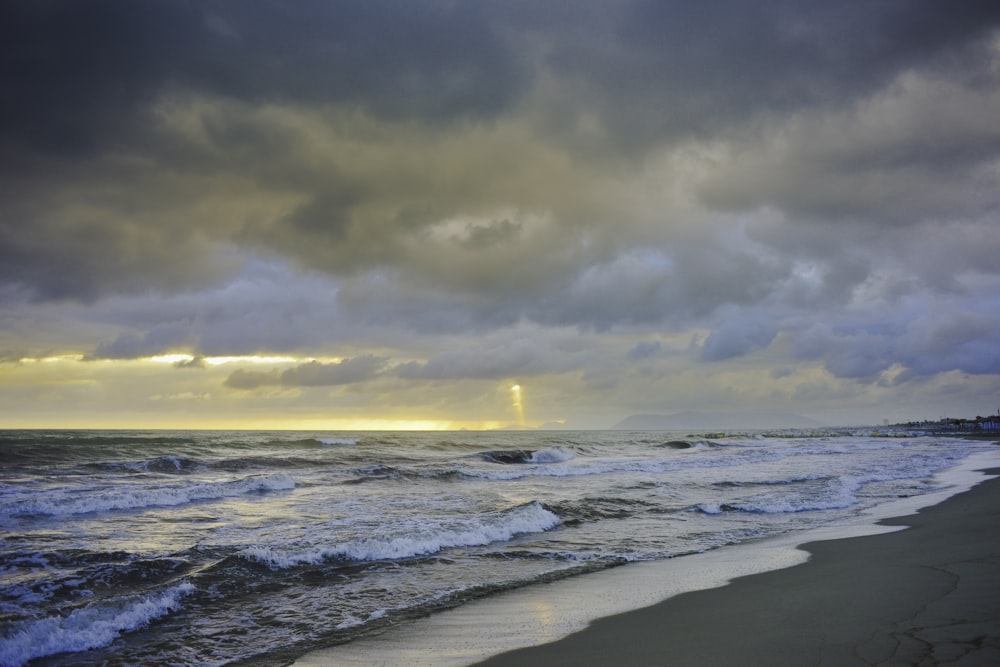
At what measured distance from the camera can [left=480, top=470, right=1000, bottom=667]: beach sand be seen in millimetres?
5172

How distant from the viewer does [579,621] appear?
23.8 ft

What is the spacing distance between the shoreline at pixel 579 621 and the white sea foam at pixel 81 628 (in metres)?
2.89

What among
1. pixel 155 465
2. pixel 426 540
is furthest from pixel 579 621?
pixel 155 465

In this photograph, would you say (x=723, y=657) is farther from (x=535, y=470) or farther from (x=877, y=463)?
(x=877, y=463)

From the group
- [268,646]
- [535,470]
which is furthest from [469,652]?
[535,470]

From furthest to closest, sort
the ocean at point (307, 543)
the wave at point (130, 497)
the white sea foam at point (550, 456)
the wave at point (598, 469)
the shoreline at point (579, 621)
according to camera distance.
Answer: the white sea foam at point (550, 456) < the wave at point (598, 469) < the wave at point (130, 497) < the ocean at point (307, 543) < the shoreline at point (579, 621)

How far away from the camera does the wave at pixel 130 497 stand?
55.0ft

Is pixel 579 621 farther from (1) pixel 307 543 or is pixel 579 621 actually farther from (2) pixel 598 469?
(2) pixel 598 469

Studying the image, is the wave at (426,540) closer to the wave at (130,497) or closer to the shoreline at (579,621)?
the shoreline at (579,621)

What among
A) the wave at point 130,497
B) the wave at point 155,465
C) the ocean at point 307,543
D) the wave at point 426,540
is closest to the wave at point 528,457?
the ocean at point 307,543

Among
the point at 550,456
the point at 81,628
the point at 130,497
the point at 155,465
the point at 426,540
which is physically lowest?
the point at 550,456

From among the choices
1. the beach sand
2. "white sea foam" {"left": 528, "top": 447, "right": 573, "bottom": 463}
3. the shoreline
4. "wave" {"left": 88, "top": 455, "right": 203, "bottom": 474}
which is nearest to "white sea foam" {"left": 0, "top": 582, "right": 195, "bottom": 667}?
the shoreline

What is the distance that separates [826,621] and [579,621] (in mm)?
2818

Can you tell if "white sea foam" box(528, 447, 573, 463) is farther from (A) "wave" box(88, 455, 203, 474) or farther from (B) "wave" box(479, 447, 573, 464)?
(A) "wave" box(88, 455, 203, 474)
